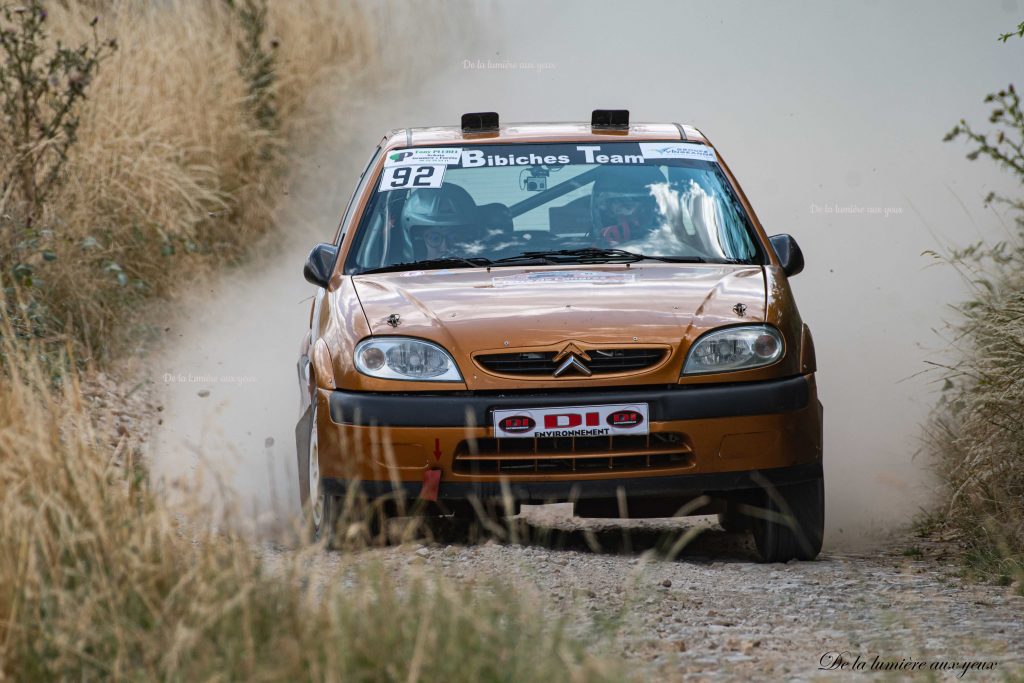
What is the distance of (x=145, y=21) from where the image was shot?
48.8 feet

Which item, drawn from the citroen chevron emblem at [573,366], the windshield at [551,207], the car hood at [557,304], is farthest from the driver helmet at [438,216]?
the citroen chevron emblem at [573,366]

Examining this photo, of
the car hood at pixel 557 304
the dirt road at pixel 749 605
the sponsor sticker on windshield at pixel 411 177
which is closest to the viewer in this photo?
the dirt road at pixel 749 605

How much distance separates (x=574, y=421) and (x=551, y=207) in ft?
5.83

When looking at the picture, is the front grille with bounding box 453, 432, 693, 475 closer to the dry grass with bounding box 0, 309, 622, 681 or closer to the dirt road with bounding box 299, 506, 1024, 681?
the dirt road with bounding box 299, 506, 1024, 681

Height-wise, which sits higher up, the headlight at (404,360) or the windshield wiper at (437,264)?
the windshield wiper at (437,264)

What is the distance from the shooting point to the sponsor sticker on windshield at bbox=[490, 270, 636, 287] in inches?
229

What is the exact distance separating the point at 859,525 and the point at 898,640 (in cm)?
358

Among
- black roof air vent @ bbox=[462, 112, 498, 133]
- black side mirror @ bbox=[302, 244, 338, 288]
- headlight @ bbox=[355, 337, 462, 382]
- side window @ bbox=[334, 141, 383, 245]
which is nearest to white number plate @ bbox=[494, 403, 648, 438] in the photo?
headlight @ bbox=[355, 337, 462, 382]

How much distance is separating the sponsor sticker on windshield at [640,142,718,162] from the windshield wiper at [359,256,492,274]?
110cm

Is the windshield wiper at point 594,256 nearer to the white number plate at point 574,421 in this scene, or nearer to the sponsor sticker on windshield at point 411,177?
the sponsor sticker on windshield at point 411,177

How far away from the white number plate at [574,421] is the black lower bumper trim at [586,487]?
178 millimetres


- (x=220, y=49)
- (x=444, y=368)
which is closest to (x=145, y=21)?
(x=220, y=49)

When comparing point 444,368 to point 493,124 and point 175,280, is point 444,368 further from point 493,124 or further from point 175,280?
A: point 175,280

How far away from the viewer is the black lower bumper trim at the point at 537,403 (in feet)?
17.1
